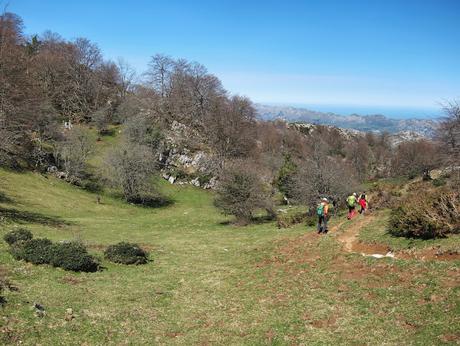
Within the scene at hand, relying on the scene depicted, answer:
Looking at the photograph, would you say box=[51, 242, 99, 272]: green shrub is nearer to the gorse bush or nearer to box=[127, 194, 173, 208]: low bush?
the gorse bush

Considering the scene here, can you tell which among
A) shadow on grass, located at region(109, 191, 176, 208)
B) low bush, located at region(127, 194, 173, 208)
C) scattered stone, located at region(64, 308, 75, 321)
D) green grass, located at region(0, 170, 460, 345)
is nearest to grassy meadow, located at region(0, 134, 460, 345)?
green grass, located at region(0, 170, 460, 345)

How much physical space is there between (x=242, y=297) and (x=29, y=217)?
2700 centimetres

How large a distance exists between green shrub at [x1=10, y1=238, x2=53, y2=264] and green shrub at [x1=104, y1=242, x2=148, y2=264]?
3.61 meters

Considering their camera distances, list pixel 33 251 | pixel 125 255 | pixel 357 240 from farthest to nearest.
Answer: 1. pixel 357 240
2. pixel 125 255
3. pixel 33 251

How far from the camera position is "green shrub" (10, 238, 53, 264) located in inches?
864

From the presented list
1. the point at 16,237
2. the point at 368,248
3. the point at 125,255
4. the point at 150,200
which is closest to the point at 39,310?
the point at 125,255

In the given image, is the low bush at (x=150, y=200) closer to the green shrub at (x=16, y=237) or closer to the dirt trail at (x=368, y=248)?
the green shrub at (x=16, y=237)

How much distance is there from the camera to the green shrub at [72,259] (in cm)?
2202

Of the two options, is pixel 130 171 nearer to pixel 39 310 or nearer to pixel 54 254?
pixel 54 254

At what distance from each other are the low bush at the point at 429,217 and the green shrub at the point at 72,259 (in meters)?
17.1

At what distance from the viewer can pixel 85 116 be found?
96.0m

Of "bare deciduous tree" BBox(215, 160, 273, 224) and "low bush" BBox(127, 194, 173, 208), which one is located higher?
"bare deciduous tree" BBox(215, 160, 273, 224)

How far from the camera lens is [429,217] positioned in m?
22.6

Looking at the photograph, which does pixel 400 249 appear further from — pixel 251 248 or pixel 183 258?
pixel 183 258
